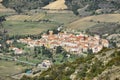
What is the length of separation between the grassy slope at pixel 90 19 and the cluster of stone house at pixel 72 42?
57.8ft

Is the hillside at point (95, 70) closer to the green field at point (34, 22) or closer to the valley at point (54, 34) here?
the valley at point (54, 34)

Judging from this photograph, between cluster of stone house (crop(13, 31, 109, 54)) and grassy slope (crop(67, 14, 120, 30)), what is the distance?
1762 centimetres

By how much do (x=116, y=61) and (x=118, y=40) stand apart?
9438 centimetres

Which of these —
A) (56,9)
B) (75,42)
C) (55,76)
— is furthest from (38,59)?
(56,9)

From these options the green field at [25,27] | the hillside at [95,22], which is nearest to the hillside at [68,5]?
the hillside at [95,22]

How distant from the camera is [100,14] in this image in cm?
16125

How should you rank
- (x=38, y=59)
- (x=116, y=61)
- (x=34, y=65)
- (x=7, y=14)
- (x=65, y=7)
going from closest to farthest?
(x=116, y=61)
(x=34, y=65)
(x=38, y=59)
(x=7, y=14)
(x=65, y=7)

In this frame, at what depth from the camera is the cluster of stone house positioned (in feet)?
350

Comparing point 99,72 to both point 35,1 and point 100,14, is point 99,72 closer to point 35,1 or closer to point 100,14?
point 100,14

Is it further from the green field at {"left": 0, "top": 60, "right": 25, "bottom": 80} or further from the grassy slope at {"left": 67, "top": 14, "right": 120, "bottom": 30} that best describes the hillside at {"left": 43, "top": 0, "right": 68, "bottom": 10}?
the green field at {"left": 0, "top": 60, "right": 25, "bottom": 80}

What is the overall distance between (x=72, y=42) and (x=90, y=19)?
3790 cm

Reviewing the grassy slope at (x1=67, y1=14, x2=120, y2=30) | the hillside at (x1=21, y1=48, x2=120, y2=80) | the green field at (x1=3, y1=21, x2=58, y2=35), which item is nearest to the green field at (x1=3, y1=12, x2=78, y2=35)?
the green field at (x1=3, y1=21, x2=58, y2=35)

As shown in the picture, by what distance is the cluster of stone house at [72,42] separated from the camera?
107m

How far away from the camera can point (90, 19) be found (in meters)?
150
